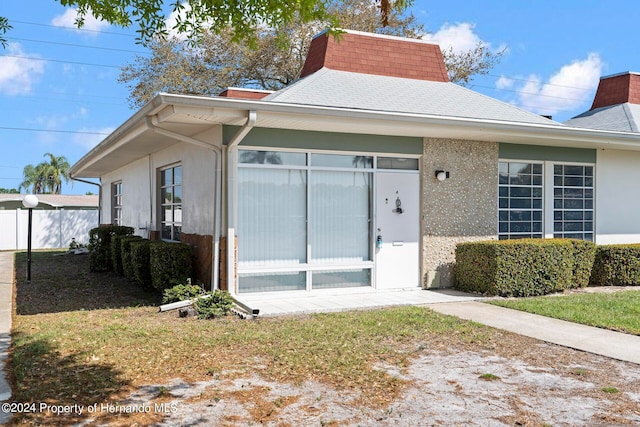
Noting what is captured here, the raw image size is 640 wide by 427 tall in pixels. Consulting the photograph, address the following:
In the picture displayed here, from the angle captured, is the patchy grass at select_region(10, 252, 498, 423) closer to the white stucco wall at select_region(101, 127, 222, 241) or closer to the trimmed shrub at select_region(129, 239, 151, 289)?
Result: the trimmed shrub at select_region(129, 239, 151, 289)

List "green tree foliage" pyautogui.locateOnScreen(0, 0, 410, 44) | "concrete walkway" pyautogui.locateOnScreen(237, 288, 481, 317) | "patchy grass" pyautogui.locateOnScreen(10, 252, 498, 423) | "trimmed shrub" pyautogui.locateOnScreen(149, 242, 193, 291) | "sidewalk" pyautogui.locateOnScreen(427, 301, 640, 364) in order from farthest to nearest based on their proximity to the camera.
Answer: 1. "trimmed shrub" pyautogui.locateOnScreen(149, 242, 193, 291)
2. "concrete walkway" pyautogui.locateOnScreen(237, 288, 481, 317)
3. "sidewalk" pyautogui.locateOnScreen(427, 301, 640, 364)
4. "green tree foliage" pyautogui.locateOnScreen(0, 0, 410, 44)
5. "patchy grass" pyautogui.locateOnScreen(10, 252, 498, 423)

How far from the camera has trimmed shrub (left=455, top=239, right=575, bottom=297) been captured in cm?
934

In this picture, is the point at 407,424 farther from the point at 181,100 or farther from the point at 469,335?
the point at 181,100

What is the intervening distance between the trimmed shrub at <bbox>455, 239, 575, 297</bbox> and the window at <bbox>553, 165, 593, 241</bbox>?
1471 millimetres

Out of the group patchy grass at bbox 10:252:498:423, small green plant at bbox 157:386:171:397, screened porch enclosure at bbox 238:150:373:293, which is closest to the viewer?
small green plant at bbox 157:386:171:397

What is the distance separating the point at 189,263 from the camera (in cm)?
911

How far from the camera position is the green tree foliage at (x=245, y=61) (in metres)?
24.8

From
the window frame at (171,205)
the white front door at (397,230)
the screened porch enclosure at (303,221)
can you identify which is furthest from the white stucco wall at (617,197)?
the window frame at (171,205)

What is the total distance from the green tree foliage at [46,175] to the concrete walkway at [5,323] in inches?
1773

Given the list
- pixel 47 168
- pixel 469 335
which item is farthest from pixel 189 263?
pixel 47 168

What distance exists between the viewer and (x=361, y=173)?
9.57 m

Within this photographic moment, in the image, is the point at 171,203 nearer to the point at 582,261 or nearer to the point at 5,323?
the point at 5,323

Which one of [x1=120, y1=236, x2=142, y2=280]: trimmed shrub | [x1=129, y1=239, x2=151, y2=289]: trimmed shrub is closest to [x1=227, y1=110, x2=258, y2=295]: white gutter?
[x1=129, y1=239, x2=151, y2=289]: trimmed shrub

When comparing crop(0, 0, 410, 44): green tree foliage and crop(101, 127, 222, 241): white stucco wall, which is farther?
crop(101, 127, 222, 241): white stucco wall
